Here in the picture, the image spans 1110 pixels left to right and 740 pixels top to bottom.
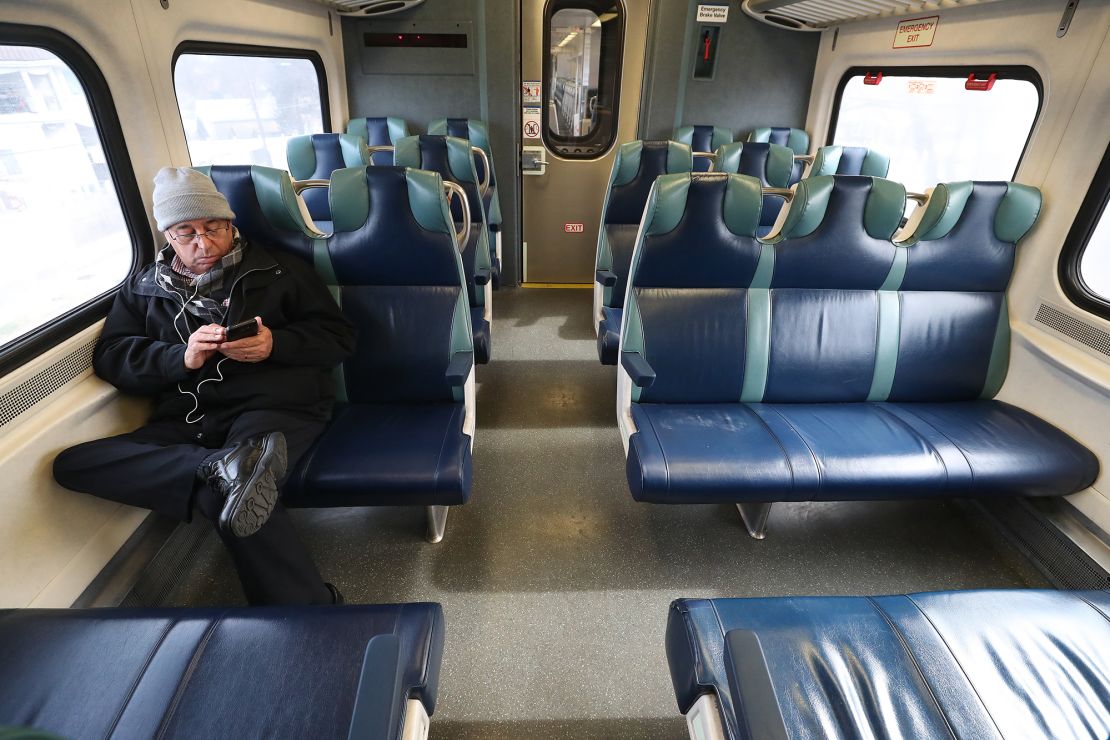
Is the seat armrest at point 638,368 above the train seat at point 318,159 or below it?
below

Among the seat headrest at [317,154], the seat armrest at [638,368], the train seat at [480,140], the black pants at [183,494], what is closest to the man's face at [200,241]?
the black pants at [183,494]

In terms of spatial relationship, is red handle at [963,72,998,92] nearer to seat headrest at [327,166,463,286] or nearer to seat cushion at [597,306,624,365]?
seat cushion at [597,306,624,365]

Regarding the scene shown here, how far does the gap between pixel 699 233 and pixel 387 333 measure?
53.4 inches

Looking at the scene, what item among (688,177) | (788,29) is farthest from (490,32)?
(688,177)

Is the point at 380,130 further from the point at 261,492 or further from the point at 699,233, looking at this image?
the point at 261,492

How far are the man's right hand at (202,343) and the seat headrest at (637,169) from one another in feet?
7.86

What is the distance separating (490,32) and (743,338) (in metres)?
3.42

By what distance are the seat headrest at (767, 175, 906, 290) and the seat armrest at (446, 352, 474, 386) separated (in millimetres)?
1366

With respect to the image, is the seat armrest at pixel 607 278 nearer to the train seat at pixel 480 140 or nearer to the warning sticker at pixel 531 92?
the train seat at pixel 480 140

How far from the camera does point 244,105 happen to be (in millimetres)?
3256

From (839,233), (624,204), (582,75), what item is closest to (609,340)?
(624,204)

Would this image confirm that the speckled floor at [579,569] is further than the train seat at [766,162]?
No

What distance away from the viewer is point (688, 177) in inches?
83.1

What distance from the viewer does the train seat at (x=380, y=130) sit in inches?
173
